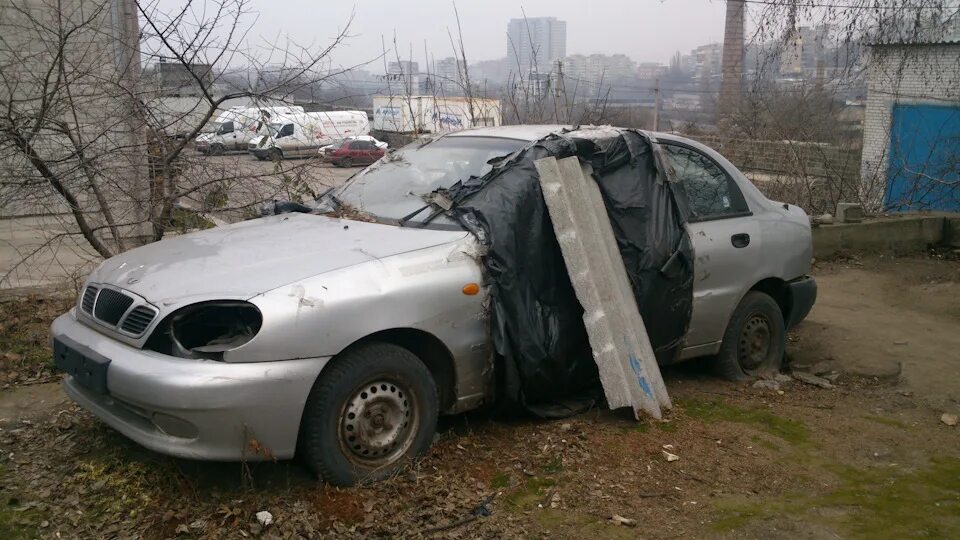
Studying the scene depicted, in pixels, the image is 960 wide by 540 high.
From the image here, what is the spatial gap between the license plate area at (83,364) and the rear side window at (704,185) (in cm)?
345

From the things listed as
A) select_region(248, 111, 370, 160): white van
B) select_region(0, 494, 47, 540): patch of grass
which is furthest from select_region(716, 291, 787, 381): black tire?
select_region(0, 494, 47, 540): patch of grass

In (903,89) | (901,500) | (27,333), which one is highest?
(903,89)

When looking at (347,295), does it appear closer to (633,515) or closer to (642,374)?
(633,515)

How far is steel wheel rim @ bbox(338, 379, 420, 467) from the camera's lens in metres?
3.80

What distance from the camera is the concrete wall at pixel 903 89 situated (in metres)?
16.0

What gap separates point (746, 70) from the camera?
1209 centimetres

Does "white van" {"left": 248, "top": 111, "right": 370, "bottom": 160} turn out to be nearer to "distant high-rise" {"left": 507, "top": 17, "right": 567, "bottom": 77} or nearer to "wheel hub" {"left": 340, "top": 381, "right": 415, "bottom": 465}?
"wheel hub" {"left": 340, "top": 381, "right": 415, "bottom": 465}

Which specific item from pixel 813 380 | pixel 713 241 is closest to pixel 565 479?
pixel 713 241

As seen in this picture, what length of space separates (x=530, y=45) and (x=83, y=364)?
8622 mm

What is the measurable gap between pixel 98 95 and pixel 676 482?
16.1ft

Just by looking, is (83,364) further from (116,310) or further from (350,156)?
(350,156)

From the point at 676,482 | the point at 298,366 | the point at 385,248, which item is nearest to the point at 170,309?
the point at 298,366

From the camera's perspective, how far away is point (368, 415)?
3.86 meters

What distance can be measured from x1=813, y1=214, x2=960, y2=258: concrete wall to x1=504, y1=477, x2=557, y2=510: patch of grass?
7.17 metres
